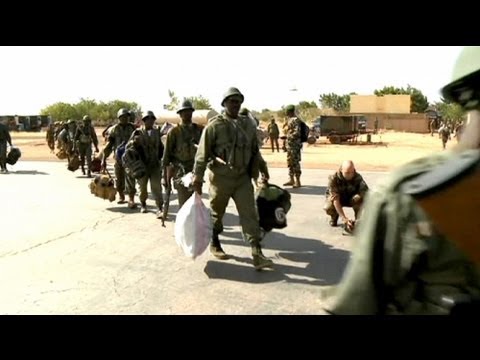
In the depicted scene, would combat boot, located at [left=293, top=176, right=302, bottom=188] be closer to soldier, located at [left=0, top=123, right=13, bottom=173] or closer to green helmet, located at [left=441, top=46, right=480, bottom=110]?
soldier, located at [left=0, top=123, right=13, bottom=173]

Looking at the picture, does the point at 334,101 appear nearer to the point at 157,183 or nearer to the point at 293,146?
the point at 293,146

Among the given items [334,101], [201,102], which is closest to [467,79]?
[201,102]

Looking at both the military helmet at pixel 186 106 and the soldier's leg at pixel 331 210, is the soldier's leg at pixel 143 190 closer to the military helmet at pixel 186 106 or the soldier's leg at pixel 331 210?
the military helmet at pixel 186 106

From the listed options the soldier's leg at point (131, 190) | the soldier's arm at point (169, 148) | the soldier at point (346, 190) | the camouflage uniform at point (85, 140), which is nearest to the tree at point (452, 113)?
the soldier at point (346, 190)

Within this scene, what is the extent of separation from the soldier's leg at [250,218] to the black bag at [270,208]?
318 mm

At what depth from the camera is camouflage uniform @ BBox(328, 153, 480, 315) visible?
1179mm

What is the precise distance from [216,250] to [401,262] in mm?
4446

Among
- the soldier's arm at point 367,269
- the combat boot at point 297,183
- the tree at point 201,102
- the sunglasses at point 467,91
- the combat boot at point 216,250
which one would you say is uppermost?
the tree at point 201,102

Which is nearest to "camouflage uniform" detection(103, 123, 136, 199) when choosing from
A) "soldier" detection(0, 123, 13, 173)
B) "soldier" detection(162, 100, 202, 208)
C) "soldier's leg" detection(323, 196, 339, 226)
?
"soldier" detection(162, 100, 202, 208)

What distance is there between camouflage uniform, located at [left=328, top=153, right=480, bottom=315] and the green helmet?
163 mm

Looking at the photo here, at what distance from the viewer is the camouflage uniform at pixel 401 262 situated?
1.18m

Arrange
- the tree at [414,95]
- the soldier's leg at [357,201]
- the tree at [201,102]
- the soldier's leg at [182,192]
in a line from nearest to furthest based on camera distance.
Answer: the soldier's leg at [357,201]
the soldier's leg at [182,192]
the tree at [201,102]
the tree at [414,95]
